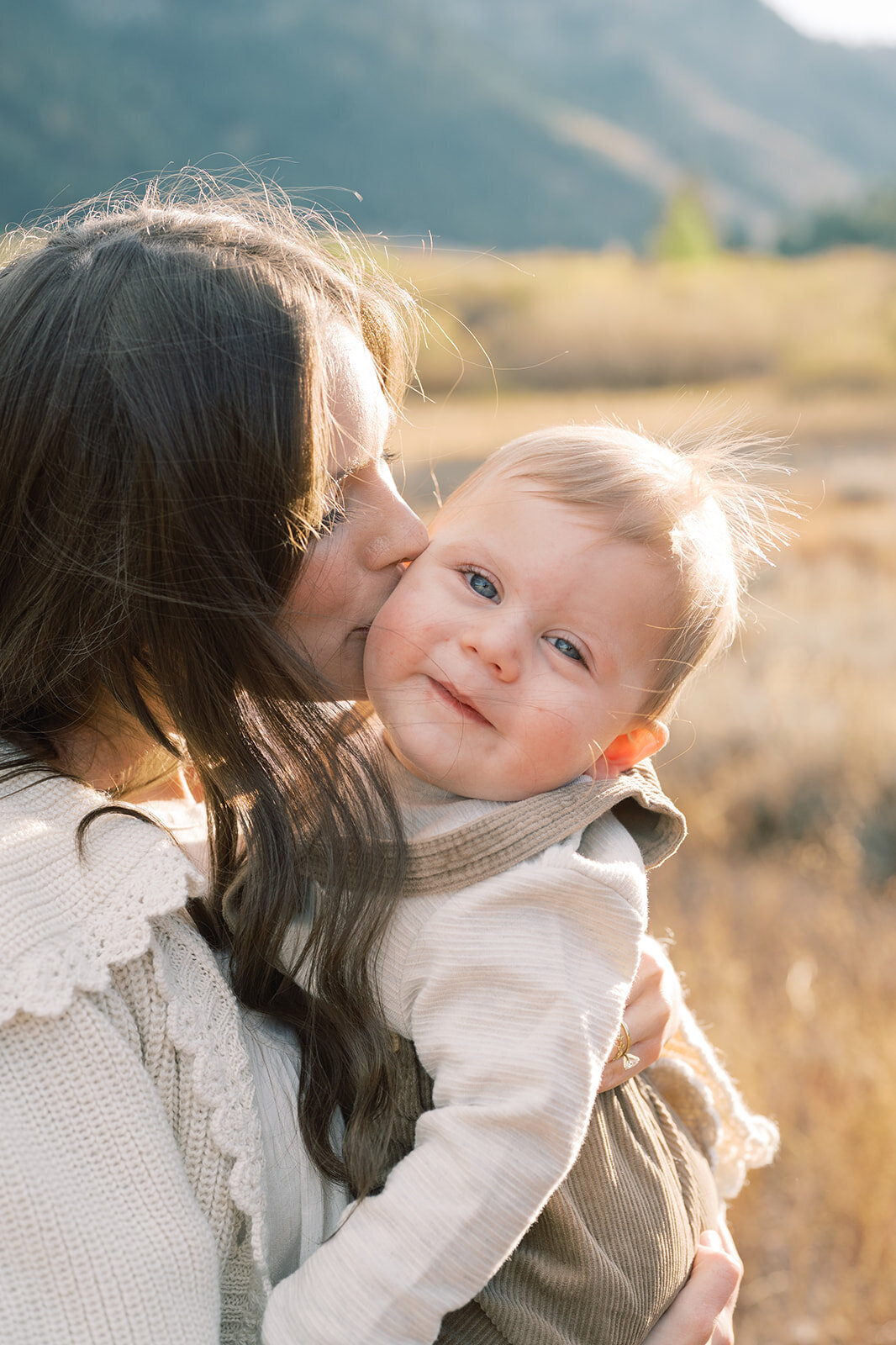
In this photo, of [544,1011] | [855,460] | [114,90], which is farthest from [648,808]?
[114,90]

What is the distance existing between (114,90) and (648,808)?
83941mm

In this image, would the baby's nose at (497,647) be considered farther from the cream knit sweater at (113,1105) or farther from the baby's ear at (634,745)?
the cream knit sweater at (113,1105)

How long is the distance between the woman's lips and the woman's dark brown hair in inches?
4.7

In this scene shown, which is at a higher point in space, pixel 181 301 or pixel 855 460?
pixel 181 301

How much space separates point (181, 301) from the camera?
1162mm

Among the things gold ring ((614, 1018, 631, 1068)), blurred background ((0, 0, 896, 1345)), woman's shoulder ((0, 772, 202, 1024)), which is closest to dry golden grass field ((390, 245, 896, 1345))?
blurred background ((0, 0, 896, 1345))

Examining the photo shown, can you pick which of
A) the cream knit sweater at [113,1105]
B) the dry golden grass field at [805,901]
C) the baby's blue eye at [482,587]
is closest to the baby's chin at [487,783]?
the baby's blue eye at [482,587]

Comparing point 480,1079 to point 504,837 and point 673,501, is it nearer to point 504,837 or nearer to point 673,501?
point 504,837

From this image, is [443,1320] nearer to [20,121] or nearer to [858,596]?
[858,596]

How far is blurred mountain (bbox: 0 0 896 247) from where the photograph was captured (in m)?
68.6

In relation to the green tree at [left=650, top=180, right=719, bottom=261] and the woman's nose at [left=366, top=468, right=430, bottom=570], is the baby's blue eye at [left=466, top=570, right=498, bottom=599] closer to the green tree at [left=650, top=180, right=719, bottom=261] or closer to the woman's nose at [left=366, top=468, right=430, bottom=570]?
the woman's nose at [left=366, top=468, right=430, bottom=570]

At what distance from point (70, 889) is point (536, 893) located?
19.1 inches

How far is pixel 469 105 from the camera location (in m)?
91.6

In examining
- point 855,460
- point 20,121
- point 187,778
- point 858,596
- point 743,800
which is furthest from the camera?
point 20,121
